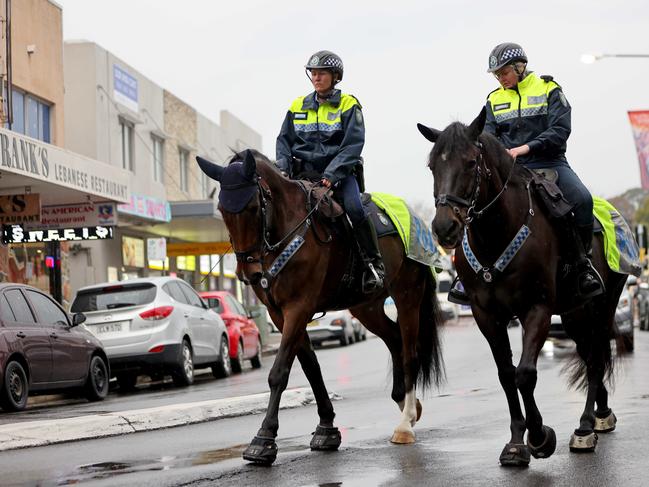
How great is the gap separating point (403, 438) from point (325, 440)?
0.66 meters

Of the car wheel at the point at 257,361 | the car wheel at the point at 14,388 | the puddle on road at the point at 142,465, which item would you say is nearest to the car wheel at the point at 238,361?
the car wheel at the point at 257,361

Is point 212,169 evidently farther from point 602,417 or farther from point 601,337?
point 602,417

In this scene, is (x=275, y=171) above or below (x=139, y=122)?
below

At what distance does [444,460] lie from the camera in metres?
8.27

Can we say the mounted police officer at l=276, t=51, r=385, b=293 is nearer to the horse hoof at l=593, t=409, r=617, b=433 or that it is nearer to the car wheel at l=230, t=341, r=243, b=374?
the horse hoof at l=593, t=409, r=617, b=433

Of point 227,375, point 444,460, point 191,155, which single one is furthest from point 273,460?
point 191,155

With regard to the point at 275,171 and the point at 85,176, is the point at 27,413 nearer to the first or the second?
the point at 275,171

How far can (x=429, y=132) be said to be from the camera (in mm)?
8109

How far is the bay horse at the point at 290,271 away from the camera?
852 centimetres

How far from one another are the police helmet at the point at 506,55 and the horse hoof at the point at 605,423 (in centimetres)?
285

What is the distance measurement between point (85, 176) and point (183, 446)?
1516cm

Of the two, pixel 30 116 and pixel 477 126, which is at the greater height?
pixel 30 116

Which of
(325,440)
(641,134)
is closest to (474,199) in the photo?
(325,440)

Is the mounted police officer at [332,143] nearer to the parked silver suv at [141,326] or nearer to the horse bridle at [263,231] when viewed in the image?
the horse bridle at [263,231]
